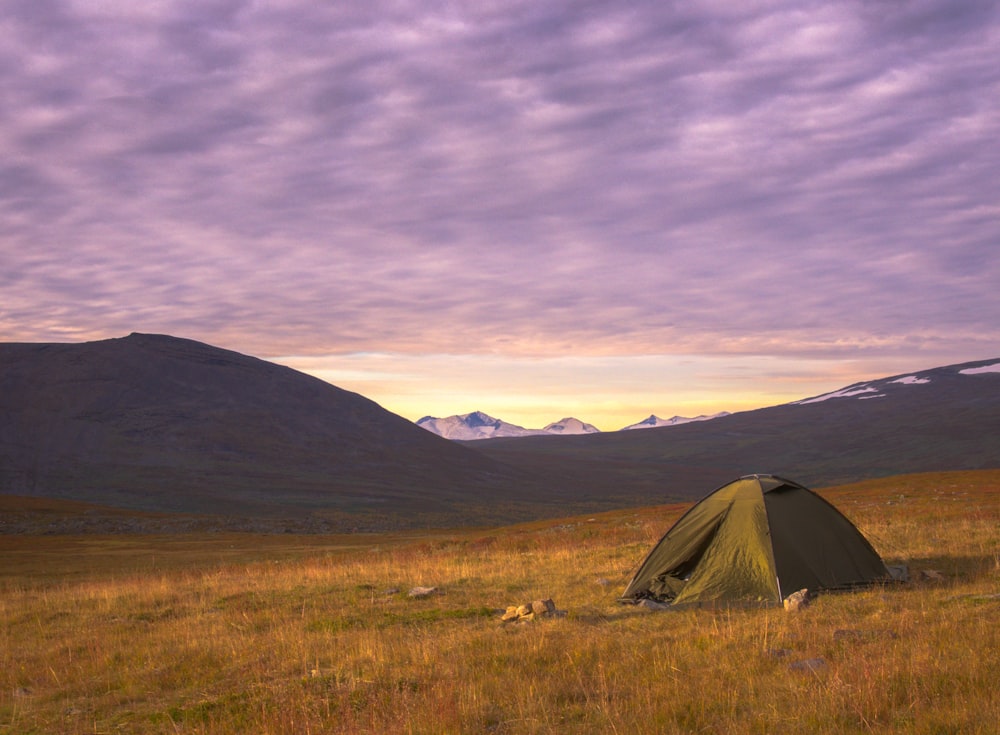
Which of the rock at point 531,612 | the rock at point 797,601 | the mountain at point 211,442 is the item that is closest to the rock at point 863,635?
the rock at point 797,601

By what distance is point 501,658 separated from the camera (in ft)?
30.4

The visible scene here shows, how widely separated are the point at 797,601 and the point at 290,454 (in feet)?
441

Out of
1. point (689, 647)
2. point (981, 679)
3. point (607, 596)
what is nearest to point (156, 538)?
point (607, 596)

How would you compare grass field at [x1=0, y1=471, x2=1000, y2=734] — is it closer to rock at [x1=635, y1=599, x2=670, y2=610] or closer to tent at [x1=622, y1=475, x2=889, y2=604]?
rock at [x1=635, y1=599, x2=670, y2=610]

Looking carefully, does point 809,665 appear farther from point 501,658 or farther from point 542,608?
point 542,608

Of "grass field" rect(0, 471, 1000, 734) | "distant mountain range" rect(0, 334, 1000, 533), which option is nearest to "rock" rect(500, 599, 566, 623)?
"grass field" rect(0, 471, 1000, 734)

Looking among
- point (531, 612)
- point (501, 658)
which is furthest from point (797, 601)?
point (501, 658)

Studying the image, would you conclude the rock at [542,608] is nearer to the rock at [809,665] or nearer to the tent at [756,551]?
the tent at [756,551]

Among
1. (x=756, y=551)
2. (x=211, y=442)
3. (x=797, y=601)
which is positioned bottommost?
(x=797, y=601)

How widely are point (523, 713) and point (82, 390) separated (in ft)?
511

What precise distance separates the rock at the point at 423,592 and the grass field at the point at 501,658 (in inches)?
7.0

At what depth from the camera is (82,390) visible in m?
143

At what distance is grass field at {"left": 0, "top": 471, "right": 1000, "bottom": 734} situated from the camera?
6941mm

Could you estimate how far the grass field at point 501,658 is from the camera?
694 cm
